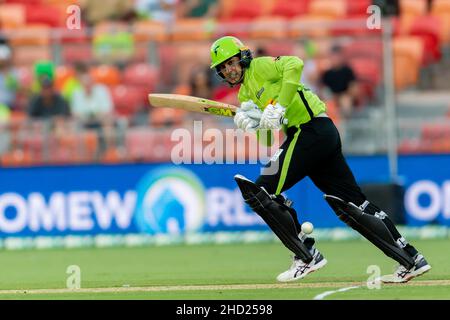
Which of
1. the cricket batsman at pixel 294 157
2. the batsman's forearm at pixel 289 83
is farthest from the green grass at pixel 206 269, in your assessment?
the batsman's forearm at pixel 289 83

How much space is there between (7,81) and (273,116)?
27.1 feet

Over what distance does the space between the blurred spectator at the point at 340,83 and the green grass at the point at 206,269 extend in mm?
1903

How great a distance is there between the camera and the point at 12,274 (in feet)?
41.0

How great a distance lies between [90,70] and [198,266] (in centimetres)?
501

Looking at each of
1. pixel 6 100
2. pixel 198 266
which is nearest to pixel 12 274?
pixel 198 266

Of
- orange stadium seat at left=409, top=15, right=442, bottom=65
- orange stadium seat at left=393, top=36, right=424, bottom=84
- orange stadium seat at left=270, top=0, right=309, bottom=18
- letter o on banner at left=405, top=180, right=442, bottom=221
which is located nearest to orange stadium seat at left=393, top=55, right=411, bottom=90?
orange stadium seat at left=393, top=36, right=424, bottom=84

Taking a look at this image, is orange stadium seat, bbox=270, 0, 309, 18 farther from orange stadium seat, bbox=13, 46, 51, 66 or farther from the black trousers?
the black trousers

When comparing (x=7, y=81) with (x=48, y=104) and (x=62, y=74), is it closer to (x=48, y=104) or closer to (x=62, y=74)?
(x=62, y=74)

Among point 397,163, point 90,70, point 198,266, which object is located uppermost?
point 90,70

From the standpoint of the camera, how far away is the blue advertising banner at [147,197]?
16453 mm

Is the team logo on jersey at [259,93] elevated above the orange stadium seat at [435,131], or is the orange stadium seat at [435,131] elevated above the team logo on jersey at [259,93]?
the team logo on jersey at [259,93]

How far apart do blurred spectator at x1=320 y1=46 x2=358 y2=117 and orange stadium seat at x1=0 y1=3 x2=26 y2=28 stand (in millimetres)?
5928

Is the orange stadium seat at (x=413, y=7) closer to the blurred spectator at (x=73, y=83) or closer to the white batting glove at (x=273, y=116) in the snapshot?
the blurred spectator at (x=73, y=83)
